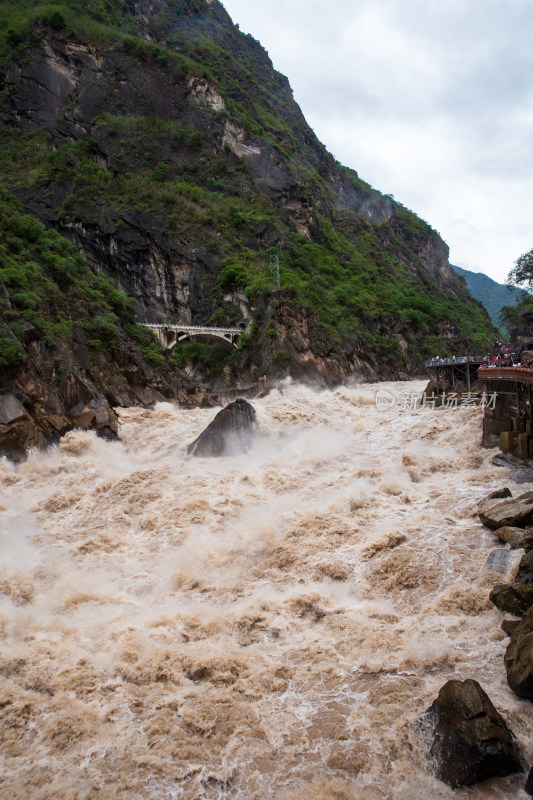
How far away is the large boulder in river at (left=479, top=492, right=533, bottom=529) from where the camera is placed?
12258 mm

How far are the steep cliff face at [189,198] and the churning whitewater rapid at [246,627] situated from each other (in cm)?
2990

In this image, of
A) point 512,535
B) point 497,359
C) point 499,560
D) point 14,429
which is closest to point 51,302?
point 14,429

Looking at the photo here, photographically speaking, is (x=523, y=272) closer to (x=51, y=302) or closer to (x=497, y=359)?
(x=497, y=359)

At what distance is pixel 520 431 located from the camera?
1836 centimetres

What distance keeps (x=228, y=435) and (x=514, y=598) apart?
52.1 ft

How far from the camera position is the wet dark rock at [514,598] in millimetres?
9141

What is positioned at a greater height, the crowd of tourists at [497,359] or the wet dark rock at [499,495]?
the crowd of tourists at [497,359]

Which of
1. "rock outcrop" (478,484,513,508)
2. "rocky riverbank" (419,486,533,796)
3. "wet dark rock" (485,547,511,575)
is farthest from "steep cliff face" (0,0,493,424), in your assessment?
"rocky riverbank" (419,486,533,796)

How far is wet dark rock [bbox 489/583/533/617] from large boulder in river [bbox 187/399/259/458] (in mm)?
14710

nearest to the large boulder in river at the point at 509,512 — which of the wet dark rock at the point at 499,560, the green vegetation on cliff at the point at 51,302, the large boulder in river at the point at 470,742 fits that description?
the wet dark rock at the point at 499,560

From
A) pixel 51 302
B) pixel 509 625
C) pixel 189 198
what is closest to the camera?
pixel 509 625

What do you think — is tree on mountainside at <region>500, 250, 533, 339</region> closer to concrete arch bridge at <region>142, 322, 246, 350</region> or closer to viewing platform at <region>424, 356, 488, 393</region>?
viewing platform at <region>424, 356, 488, 393</region>

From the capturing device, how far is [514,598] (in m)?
9.30

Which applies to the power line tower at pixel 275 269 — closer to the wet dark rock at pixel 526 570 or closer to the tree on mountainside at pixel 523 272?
the tree on mountainside at pixel 523 272
